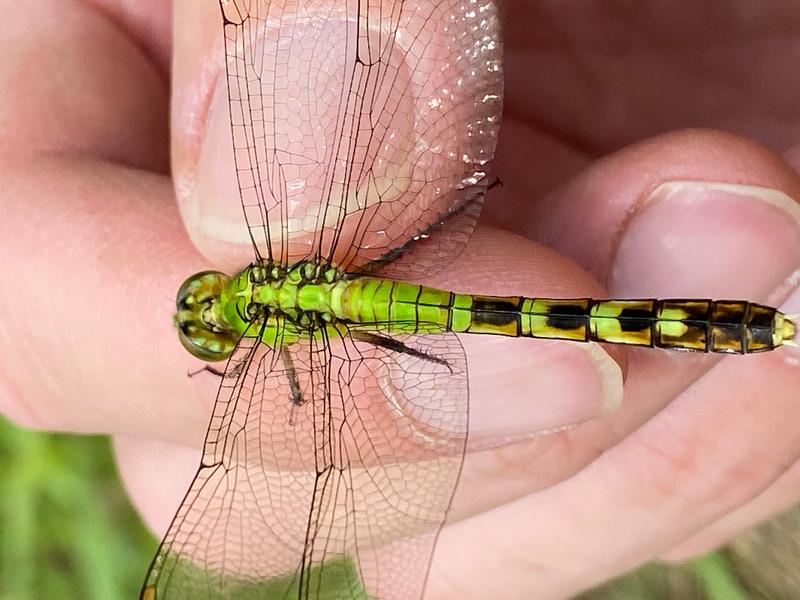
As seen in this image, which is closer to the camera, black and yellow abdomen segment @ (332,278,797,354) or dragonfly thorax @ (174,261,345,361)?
black and yellow abdomen segment @ (332,278,797,354)

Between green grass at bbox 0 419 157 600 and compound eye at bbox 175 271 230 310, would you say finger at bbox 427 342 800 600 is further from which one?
green grass at bbox 0 419 157 600

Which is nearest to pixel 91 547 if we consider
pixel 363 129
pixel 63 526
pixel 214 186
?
pixel 63 526

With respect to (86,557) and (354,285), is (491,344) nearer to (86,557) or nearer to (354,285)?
(354,285)

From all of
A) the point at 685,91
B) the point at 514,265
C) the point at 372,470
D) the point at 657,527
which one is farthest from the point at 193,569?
the point at 685,91

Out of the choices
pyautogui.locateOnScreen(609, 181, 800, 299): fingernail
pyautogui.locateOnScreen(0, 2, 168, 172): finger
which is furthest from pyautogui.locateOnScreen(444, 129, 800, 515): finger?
pyautogui.locateOnScreen(0, 2, 168, 172): finger

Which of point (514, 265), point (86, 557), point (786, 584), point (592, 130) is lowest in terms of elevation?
point (86, 557)

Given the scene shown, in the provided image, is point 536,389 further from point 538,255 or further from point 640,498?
point 640,498
